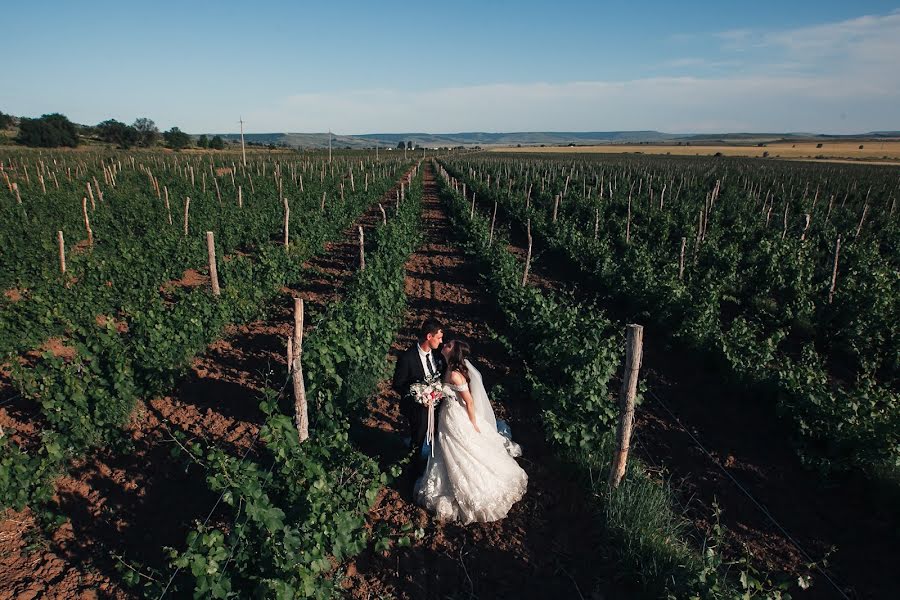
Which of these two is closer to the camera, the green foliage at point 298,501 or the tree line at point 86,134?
the green foliage at point 298,501

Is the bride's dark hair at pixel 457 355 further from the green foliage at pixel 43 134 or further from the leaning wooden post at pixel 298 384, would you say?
the green foliage at pixel 43 134

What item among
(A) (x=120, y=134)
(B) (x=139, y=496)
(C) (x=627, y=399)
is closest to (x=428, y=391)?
(C) (x=627, y=399)

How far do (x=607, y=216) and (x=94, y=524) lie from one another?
20.5 m

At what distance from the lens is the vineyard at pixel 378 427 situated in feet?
13.1

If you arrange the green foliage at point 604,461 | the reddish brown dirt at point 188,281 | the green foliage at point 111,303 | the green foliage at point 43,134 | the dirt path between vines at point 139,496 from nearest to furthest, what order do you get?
1. the green foliage at point 604,461
2. the dirt path between vines at point 139,496
3. the green foliage at point 111,303
4. the reddish brown dirt at point 188,281
5. the green foliage at point 43,134

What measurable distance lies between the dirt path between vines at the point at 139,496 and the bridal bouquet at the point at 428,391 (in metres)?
2.21

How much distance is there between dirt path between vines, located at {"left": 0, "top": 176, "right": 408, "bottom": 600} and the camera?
4.14m

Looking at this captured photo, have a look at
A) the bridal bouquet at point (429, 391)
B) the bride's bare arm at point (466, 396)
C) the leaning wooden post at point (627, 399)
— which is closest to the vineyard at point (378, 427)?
the leaning wooden post at point (627, 399)

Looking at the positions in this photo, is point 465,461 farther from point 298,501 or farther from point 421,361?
point 298,501

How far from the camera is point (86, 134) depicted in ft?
260

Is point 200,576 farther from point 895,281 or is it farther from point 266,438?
point 895,281

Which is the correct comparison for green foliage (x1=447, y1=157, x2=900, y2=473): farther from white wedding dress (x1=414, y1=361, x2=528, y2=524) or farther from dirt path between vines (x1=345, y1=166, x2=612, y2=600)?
white wedding dress (x1=414, y1=361, x2=528, y2=524)

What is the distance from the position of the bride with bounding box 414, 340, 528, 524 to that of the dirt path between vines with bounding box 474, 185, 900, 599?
1.66m

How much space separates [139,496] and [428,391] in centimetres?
315
